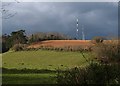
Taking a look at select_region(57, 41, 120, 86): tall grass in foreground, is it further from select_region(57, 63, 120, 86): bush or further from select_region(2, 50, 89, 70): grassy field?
select_region(2, 50, 89, 70): grassy field

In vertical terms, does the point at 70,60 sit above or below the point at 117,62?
below

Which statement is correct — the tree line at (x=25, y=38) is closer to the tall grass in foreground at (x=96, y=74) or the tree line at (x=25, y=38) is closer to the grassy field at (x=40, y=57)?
the grassy field at (x=40, y=57)

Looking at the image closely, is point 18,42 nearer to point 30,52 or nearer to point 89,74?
point 30,52

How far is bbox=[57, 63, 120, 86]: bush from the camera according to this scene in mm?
9766

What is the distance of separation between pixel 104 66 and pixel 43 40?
77.5 metres

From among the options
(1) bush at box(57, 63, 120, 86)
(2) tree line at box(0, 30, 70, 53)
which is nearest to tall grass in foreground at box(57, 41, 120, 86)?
(1) bush at box(57, 63, 120, 86)

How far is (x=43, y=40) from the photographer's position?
87.2 metres

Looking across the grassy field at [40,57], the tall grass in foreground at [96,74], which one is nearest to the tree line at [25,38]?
the grassy field at [40,57]

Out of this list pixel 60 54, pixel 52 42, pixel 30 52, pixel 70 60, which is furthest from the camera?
pixel 52 42

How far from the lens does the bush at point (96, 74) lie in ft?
32.0

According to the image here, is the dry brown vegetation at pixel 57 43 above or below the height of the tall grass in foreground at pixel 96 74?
below

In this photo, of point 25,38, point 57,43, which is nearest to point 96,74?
point 57,43

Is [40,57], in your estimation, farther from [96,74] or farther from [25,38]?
[96,74]

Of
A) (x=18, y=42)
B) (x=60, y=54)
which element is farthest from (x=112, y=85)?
(x=18, y=42)
